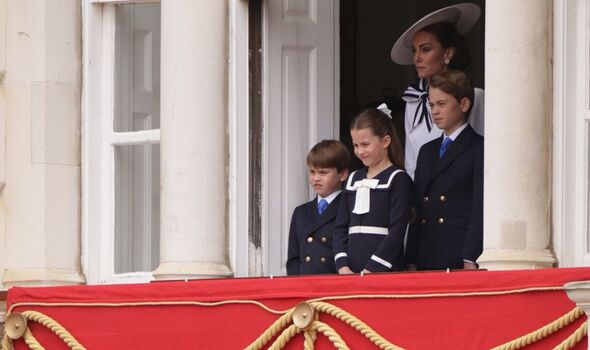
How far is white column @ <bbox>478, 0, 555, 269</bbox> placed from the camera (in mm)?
13680

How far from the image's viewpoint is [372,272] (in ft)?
46.9

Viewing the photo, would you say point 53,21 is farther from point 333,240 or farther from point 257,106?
point 333,240

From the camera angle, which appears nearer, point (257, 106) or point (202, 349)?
point (202, 349)

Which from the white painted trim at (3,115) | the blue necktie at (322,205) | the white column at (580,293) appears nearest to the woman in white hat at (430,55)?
the blue necktie at (322,205)

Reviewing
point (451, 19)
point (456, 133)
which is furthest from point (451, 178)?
point (451, 19)

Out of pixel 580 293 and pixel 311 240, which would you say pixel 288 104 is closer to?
pixel 311 240

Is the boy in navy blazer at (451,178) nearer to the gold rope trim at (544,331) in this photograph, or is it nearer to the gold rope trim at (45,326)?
the gold rope trim at (544,331)

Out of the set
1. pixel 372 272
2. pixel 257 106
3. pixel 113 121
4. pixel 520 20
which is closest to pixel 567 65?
pixel 520 20

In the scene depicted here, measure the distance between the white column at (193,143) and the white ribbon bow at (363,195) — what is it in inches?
50.7

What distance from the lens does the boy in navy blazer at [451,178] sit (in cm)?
1439

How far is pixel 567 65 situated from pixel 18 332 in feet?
13.8

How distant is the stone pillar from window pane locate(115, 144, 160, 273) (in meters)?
0.30

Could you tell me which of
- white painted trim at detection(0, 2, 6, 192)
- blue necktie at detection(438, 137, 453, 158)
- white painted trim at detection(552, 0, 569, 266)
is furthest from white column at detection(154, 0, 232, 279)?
white painted trim at detection(552, 0, 569, 266)

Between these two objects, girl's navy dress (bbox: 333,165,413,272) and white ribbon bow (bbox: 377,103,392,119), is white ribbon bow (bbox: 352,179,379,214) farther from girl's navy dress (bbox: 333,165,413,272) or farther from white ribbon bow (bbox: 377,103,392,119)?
white ribbon bow (bbox: 377,103,392,119)
